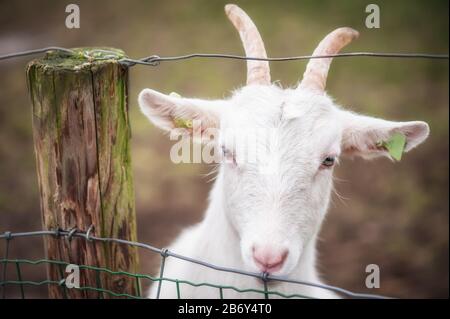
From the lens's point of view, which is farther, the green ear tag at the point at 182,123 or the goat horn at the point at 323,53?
the green ear tag at the point at 182,123

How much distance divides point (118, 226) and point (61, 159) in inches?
18.7

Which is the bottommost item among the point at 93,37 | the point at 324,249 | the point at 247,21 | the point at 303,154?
the point at 324,249

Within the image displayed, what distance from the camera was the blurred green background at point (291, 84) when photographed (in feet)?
22.6

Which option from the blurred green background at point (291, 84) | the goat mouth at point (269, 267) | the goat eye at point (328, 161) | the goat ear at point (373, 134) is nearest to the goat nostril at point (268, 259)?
the goat mouth at point (269, 267)

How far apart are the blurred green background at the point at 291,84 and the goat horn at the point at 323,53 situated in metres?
0.88

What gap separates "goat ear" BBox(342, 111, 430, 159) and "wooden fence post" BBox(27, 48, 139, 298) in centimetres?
137

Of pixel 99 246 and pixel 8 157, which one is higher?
pixel 8 157

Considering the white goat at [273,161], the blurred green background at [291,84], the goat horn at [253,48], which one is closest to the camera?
the white goat at [273,161]

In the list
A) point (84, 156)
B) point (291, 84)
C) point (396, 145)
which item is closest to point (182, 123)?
point (84, 156)

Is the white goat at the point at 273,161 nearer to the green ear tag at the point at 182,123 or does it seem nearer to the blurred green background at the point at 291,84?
the green ear tag at the point at 182,123

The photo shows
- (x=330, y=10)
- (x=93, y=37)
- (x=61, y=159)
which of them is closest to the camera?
(x=61, y=159)

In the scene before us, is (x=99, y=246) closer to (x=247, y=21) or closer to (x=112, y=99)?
(x=112, y=99)
